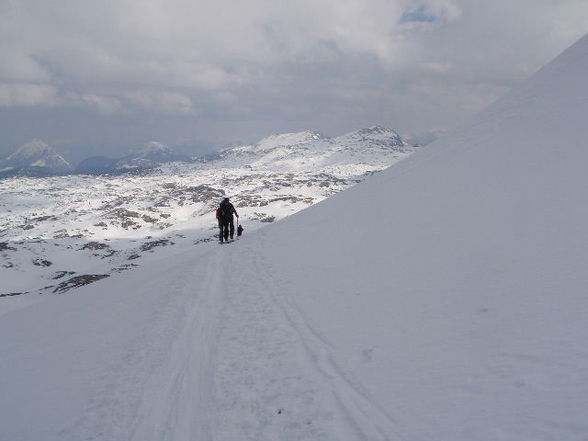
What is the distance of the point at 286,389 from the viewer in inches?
266

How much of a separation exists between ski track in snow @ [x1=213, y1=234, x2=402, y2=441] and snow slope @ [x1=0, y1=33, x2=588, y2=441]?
35mm

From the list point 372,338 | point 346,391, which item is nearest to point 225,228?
point 372,338

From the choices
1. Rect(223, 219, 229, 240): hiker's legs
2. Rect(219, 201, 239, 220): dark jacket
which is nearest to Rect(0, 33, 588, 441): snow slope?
Rect(219, 201, 239, 220): dark jacket

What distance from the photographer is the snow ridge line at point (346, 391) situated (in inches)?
208

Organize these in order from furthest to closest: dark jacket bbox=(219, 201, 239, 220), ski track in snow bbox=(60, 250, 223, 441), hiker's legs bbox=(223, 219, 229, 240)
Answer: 1. hiker's legs bbox=(223, 219, 229, 240)
2. dark jacket bbox=(219, 201, 239, 220)
3. ski track in snow bbox=(60, 250, 223, 441)

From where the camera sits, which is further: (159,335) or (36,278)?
(36,278)

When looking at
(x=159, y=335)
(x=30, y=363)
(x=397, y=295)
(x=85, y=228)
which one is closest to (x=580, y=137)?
(x=397, y=295)

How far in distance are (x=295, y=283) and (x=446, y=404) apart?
28.9 feet

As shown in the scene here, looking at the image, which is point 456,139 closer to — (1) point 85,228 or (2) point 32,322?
(2) point 32,322

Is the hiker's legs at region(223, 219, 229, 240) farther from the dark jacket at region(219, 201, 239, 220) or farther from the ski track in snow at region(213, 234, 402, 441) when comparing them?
the ski track in snow at region(213, 234, 402, 441)

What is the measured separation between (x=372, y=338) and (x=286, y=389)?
2548 millimetres

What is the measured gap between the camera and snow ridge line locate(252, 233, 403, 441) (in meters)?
5.28

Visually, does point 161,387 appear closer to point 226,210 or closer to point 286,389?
point 286,389

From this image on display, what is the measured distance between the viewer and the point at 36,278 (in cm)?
6006
